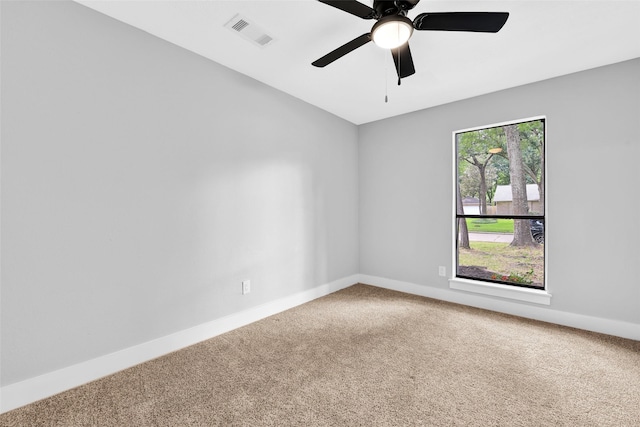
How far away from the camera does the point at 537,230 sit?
9.71 feet

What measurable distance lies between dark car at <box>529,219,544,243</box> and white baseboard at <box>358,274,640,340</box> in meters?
0.70

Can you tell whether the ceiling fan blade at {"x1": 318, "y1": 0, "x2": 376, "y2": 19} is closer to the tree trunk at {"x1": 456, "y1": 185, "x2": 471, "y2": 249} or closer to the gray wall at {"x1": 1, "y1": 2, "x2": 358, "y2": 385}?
the gray wall at {"x1": 1, "y1": 2, "x2": 358, "y2": 385}

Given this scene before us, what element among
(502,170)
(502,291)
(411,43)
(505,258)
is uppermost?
(411,43)

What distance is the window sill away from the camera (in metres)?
2.85

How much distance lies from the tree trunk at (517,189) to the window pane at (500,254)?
0.02 m

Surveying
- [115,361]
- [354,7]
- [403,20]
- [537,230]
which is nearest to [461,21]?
[403,20]

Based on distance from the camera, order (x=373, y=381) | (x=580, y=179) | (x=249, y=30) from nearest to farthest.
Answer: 1. (x=373, y=381)
2. (x=249, y=30)
3. (x=580, y=179)

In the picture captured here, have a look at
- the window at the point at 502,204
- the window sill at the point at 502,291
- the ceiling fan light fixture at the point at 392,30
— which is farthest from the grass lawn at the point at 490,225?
the ceiling fan light fixture at the point at 392,30

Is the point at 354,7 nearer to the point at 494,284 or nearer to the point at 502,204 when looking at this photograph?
the point at 502,204

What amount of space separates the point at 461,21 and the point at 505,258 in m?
2.63

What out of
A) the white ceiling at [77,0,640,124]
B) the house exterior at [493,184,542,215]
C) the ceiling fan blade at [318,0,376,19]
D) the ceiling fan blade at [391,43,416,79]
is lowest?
the house exterior at [493,184,542,215]

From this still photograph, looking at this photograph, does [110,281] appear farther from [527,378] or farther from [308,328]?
[527,378]

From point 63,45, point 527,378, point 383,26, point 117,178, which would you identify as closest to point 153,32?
point 63,45

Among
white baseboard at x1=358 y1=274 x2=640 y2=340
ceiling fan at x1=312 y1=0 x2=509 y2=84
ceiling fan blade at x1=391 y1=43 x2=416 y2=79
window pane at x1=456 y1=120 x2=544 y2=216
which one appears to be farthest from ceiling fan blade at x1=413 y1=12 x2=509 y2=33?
white baseboard at x1=358 y1=274 x2=640 y2=340
